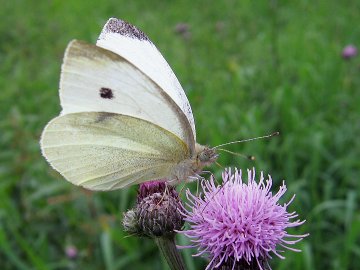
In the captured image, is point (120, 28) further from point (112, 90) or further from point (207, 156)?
point (207, 156)

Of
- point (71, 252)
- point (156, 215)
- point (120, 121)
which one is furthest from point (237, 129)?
point (156, 215)

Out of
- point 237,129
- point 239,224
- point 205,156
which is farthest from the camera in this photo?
point 237,129

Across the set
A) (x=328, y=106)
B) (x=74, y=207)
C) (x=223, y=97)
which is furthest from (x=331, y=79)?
(x=74, y=207)

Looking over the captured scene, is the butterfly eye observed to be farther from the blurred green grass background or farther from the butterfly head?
the blurred green grass background

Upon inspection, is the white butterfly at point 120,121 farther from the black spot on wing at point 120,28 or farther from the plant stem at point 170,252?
the plant stem at point 170,252

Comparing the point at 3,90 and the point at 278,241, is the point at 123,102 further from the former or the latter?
the point at 3,90

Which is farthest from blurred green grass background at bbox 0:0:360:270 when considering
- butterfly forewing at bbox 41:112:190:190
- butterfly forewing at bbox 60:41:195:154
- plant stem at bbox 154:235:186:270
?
plant stem at bbox 154:235:186:270
